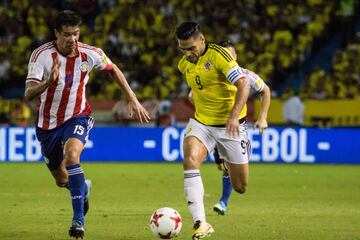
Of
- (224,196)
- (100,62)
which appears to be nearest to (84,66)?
(100,62)

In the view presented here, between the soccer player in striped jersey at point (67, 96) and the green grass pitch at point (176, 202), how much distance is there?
2.48ft

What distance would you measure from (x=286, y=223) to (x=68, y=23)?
3381 mm

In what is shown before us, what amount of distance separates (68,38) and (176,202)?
4.22 m

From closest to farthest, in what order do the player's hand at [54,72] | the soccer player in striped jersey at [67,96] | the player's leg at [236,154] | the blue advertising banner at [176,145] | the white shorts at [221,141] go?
the player's hand at [54,72], the soccer player in striped jersey at [67,96], the white shorts at [221,141], the player's leg at [236,154], the blue advertising banner at [176,145]

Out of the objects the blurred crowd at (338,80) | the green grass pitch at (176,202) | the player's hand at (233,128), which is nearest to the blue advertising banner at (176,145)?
the green grass pitch at (176,202)

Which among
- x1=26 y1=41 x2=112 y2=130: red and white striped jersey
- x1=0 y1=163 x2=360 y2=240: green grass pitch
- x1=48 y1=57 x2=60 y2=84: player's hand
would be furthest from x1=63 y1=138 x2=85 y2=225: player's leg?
x1=48 y1=57 x2=60 y2=84: player's hand

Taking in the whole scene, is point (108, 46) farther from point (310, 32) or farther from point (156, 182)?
point (156, 182)

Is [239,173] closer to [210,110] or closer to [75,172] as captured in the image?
[210,110]

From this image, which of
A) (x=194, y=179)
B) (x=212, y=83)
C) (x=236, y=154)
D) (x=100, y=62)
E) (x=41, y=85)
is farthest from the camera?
(x=236, y=154)

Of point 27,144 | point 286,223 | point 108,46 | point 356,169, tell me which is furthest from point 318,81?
point 286,223

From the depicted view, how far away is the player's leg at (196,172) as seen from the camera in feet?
27.7

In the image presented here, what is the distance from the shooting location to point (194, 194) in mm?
8664

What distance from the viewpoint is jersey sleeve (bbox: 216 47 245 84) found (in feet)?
29.1

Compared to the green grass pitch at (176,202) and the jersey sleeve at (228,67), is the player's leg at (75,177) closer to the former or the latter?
the green grass pitch at (176,202)
